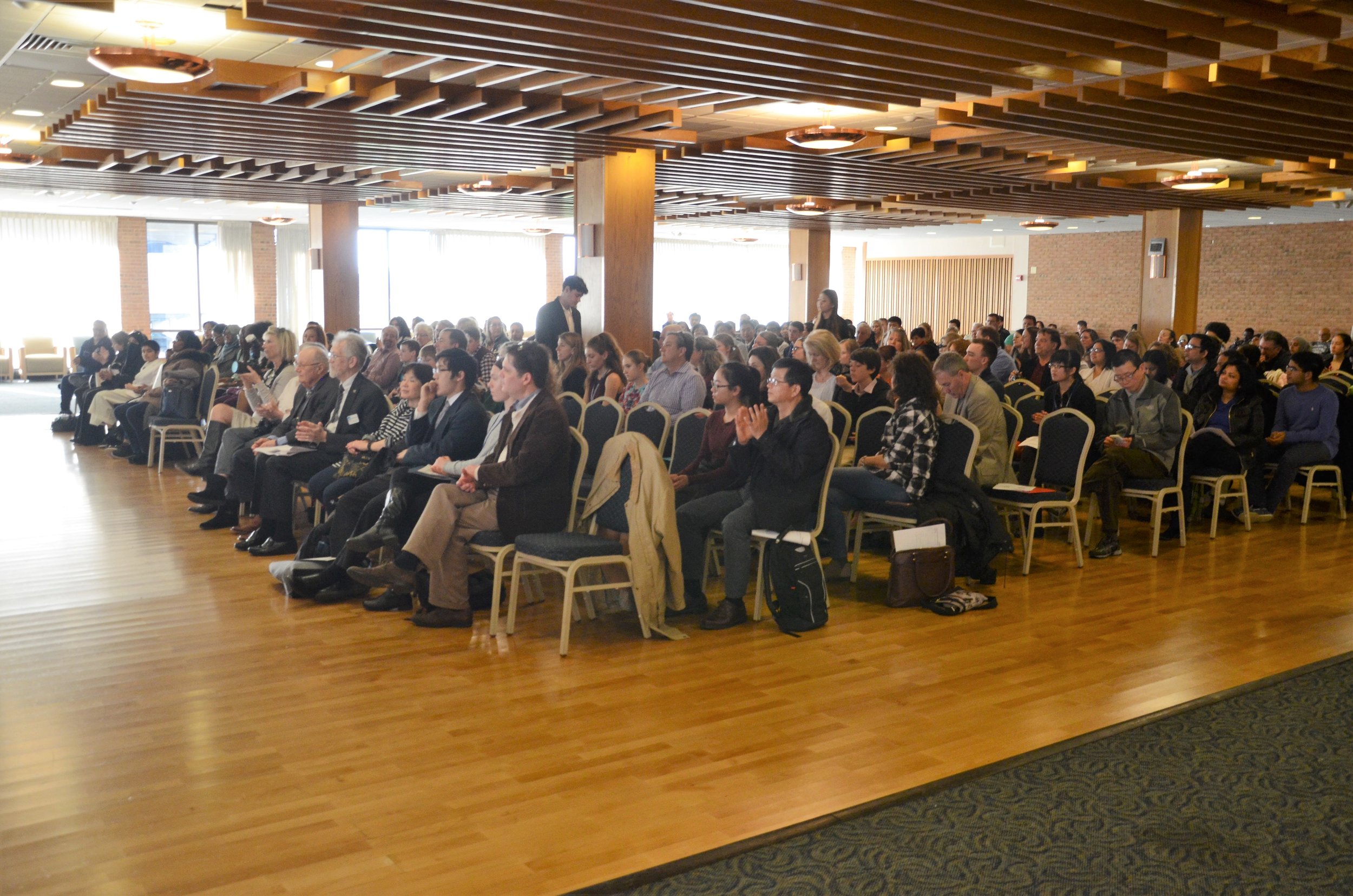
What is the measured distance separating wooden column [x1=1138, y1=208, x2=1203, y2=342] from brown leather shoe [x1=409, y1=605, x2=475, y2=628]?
14.5 m

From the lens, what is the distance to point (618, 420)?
664 centimetres

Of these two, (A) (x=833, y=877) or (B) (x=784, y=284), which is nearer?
(A) (x=833, y=877)

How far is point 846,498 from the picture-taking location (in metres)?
6.21

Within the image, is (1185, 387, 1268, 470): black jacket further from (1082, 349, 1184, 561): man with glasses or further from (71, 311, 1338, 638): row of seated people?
(1082, 349, 1184, 561): man with glasses

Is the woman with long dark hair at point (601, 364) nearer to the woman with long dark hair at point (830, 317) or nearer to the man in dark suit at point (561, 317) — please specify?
the man in dark suit at point (561, 317)

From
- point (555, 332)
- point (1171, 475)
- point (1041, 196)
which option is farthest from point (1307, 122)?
point (1041, 196)

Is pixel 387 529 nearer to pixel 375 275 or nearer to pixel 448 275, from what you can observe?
pixel 375 275

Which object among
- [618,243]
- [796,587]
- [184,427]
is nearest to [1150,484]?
[796,587]

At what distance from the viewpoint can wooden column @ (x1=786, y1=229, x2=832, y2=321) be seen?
22.3 meters

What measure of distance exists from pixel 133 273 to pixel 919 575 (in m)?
22.3

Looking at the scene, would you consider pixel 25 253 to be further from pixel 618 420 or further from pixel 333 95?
pixel 618 420

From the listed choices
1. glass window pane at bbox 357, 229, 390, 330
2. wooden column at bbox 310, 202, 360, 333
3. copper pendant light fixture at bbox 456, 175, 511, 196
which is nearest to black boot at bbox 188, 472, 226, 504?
copper pendant light fixture at bbox 456, 175, 511, 196

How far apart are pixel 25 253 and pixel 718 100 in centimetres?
1954

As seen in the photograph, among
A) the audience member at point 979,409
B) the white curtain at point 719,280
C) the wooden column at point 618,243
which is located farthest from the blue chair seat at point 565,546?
the white curtain at point 719,280
